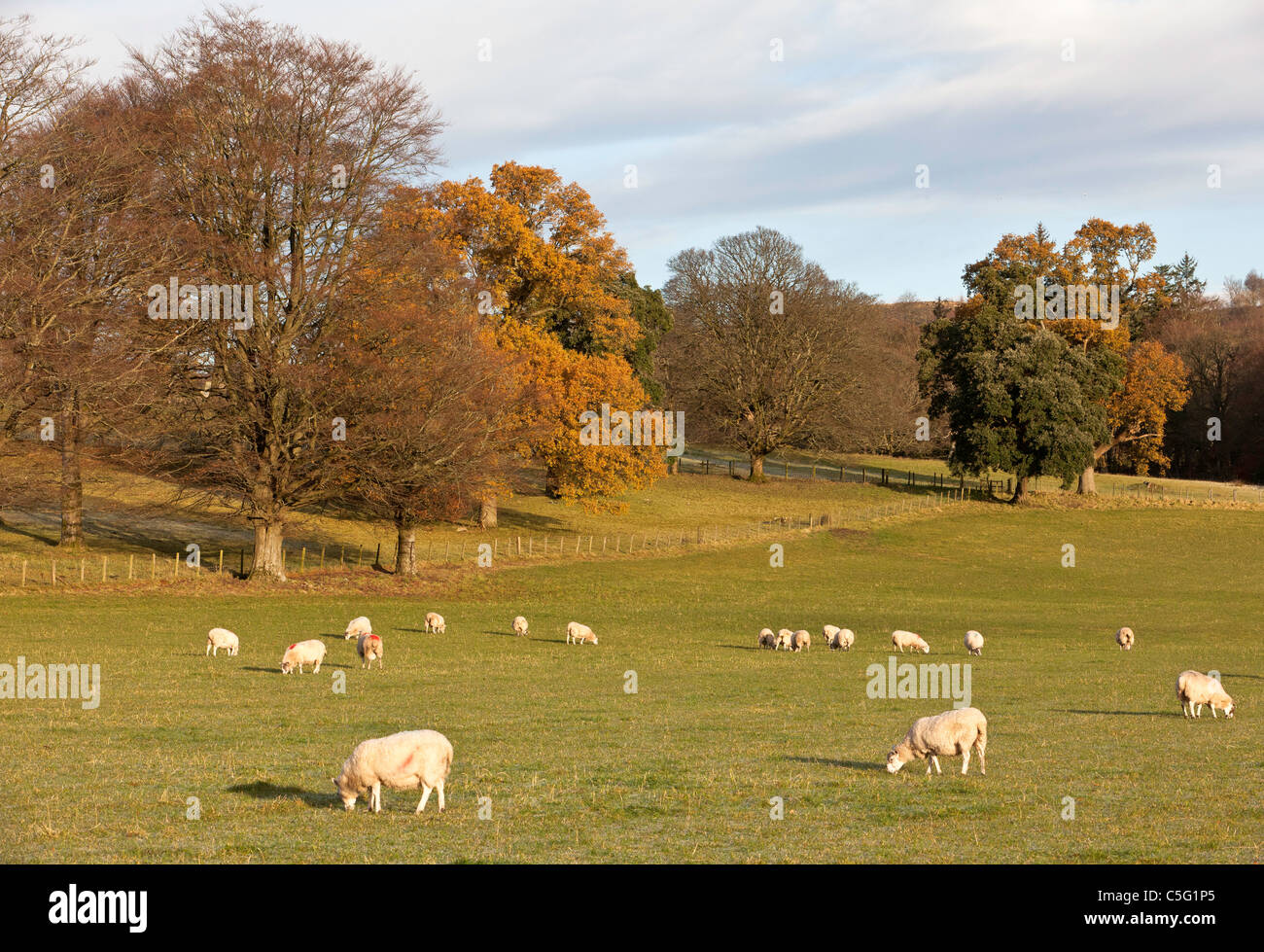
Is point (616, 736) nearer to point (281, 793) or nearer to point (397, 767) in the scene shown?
point (281, 793)

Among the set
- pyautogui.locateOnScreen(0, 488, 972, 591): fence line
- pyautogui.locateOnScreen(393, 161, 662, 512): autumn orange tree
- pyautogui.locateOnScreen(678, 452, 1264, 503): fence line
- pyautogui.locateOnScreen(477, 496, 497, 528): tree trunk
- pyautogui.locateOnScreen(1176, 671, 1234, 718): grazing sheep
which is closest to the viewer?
pyautogui.locateOnScreen(1176, 671, 1234, 718): grazing sheep

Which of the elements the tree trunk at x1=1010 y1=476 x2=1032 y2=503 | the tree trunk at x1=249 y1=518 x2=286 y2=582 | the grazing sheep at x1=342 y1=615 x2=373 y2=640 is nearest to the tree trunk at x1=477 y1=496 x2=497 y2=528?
the tree trunk at x1=249 y1=518 x2=286 y2=582

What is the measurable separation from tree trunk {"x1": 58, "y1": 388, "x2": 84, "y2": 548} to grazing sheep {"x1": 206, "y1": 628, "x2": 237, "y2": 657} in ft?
51.1

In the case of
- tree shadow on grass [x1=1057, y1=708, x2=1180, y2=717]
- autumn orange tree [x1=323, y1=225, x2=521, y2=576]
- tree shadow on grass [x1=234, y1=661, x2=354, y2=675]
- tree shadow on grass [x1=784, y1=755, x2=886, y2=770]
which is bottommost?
tree shadow on grass [x1=234, y1=661, x2=354, y2=675]

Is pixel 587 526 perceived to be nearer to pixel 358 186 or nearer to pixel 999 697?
pixel 358 186

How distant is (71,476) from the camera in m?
51.3

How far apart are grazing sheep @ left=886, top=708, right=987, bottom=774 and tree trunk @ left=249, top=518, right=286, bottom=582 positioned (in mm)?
38365

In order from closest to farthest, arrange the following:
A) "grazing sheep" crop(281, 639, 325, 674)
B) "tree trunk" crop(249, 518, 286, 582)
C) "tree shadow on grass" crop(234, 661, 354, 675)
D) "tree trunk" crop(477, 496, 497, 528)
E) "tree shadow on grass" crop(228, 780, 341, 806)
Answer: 1. "tree shadow on grass" crop(228, 780, 341, 806)
2. "grazing sheep" crop(281, 639, 325, 674)
3. "tree shadow on grass" crop(234, 661, 354, 675)
4. "tree trunk" crop(249, 518, 286, 582)
5. "tree trunk" crop(477, 496, 497, 528)

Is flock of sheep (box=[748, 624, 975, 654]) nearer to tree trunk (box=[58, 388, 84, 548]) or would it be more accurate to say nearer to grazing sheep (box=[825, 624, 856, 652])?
grazing sheep (box=[825, 624, 856, 652])

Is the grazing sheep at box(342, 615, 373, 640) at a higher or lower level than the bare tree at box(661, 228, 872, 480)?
lower

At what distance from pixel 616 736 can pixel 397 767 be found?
779cm

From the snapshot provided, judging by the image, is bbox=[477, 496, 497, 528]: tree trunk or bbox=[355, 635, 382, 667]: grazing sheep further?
bbox=[477, 496, 497, 528]: tree trunk

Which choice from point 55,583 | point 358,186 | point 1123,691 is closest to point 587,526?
point 358,186

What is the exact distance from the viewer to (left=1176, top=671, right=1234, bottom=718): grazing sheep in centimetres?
2359
